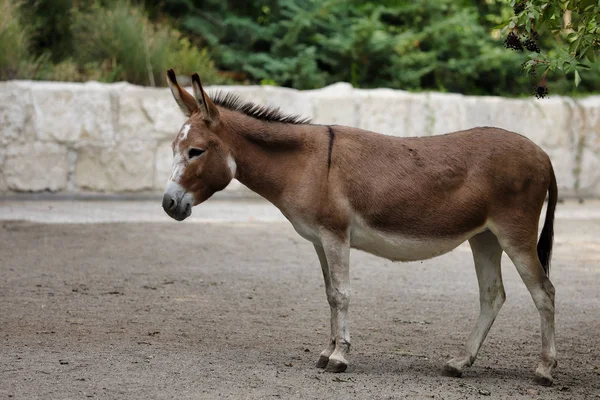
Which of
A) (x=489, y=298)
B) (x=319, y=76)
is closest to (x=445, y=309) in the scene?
(x=489, y=298)

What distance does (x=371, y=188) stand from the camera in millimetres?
5367

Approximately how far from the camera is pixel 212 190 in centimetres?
546

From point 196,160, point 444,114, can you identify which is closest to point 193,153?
point 196,160

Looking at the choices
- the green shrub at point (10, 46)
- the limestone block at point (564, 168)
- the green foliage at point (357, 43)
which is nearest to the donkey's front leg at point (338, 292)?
the green shrub at point (10, 46)

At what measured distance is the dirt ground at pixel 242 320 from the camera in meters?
5.00

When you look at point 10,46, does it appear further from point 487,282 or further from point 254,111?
point 487,282

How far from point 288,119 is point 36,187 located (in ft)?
26.5

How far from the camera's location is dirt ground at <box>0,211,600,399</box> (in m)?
5.00

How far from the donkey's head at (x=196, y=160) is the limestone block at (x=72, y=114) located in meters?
7.82

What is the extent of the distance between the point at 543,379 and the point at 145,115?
897 cm

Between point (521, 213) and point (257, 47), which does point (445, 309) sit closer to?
point (521, 213)

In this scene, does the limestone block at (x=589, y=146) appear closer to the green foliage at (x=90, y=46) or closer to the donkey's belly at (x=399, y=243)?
the green foliage at (x=90, y=46)

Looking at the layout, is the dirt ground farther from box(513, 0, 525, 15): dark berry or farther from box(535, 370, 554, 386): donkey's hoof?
box(513, 0, 525, 15): dark berry

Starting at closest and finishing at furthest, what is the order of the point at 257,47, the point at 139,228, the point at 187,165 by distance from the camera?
the point at 187,165
the point at 139,228
the point at 257,47
